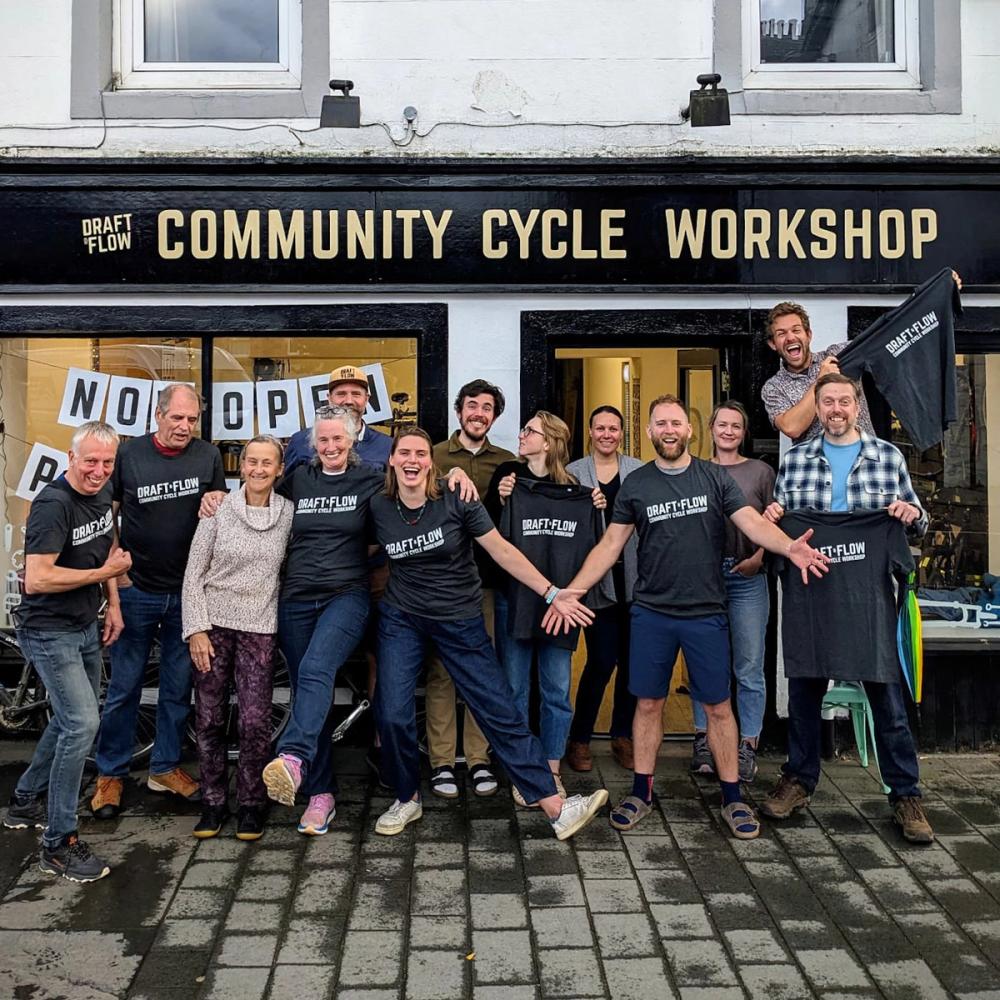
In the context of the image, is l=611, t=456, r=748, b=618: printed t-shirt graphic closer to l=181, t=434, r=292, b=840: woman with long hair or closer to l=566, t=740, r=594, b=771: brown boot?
l=566, t=740, r=594, b=771: brown boot

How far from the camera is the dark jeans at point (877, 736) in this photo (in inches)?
197

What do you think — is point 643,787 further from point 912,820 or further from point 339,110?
point 339,110

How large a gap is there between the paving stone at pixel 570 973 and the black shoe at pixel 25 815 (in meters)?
2.62

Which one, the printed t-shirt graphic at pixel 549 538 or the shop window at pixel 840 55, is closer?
the printed t-shirt graphic at pixel 549 538

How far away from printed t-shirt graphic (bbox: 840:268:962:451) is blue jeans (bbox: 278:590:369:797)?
295 cm

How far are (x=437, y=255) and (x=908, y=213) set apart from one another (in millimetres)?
2770

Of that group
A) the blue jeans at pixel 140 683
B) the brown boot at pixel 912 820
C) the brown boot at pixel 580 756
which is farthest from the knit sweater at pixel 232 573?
the brown boot at pixel 912 820

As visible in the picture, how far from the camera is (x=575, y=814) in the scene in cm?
489

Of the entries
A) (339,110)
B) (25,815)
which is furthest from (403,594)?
(339,110)

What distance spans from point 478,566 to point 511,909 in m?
1.95

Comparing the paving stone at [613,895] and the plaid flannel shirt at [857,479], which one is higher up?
the plaid flannel shirt at [857,479]

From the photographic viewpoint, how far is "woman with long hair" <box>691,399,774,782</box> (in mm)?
5555

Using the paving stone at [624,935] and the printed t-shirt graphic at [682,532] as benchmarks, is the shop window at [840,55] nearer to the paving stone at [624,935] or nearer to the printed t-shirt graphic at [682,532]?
the printed t-shirt graphic at [682,532]

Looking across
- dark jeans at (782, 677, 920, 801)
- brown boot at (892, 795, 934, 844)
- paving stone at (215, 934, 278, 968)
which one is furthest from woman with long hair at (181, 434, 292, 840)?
brown boot at (892, 795, 934, 844)
